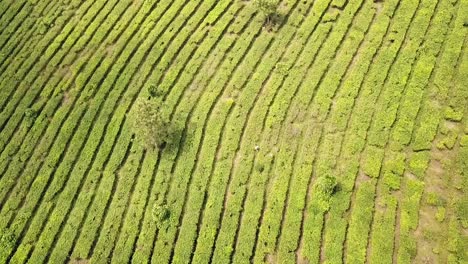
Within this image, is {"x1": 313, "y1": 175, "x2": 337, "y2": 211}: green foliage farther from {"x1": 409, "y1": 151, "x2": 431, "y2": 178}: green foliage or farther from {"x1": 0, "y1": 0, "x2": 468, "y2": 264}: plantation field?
{"x1": 409, "y1": 151, "x2": 431, "y2": 178}: green foliage

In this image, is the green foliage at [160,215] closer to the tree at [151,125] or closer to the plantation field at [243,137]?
the plantation field at [243,137]

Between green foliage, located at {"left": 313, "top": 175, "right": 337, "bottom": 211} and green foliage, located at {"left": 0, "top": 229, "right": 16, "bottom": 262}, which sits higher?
green foliage, located at {"left": 313, "top": 175, "right": 337, "bottom": 211}

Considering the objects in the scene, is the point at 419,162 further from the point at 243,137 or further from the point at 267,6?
the point at 267,6

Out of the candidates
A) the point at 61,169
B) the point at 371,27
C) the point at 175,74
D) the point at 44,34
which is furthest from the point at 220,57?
the point at 44,34

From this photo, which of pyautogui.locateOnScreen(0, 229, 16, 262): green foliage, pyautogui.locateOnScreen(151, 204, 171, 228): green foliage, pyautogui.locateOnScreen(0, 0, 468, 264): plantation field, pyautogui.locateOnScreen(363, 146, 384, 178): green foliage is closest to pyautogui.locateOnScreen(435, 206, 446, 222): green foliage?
pyautogui.locateOnScreen(0, 0, 468, 264): plantation field

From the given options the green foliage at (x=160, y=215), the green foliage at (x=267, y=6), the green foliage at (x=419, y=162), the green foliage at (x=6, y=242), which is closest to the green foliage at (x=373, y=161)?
the green foliage at (x=419, y=162)

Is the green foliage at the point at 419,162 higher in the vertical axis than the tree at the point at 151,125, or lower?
higher
